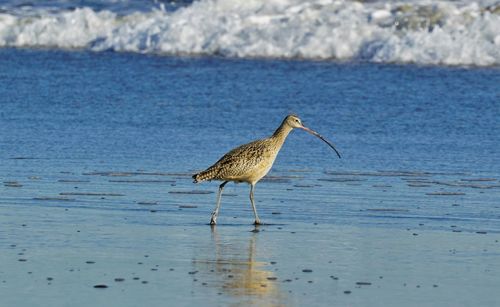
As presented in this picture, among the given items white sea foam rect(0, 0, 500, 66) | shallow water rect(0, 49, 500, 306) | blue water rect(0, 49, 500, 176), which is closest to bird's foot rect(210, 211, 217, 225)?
shallow water rect(0, 49, 500, 306)

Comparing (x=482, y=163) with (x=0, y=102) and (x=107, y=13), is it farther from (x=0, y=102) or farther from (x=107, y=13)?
(x=107, y=13)

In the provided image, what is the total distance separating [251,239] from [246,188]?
2.71m

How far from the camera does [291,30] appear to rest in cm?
2431

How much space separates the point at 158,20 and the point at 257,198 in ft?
48.5

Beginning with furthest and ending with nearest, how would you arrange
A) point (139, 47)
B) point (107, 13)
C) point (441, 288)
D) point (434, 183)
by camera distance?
1. point (107, 13)
2. point (139, 47)
3. point (434, 183)
4. point (441, 288)

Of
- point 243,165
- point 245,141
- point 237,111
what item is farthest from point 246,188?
point 237,111

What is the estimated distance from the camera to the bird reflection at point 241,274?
7.49 metres

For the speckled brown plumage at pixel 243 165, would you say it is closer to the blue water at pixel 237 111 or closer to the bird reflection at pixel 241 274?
the bird reflection at pixel 241 274

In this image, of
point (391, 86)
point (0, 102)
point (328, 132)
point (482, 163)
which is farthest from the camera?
point (391, 86)

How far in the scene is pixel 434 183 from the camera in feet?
39.8

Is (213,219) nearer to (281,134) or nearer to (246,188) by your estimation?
(281,134)

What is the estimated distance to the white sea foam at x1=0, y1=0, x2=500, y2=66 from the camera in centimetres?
2252

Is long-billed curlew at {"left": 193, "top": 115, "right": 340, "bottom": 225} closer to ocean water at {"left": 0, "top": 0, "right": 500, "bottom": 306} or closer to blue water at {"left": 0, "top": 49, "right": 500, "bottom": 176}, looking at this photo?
ocean water at {"left": 0, "top": 0, "right": 500, "bottom": 306}

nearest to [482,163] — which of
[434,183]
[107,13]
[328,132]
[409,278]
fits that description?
[434,183]
